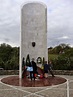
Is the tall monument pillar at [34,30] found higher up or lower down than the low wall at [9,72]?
higher up

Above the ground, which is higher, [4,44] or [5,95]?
[4,44]

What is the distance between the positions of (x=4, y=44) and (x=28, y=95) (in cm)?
2474

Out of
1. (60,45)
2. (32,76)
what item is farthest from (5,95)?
(60,45)

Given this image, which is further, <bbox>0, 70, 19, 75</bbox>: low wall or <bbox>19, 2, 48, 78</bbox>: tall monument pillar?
<bbox>0, 70, 19, 75</bbox>: low wall

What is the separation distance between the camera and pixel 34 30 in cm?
1441

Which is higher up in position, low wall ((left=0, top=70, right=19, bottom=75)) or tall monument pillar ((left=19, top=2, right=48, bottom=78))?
tall monument pillar ((left=19, top=2, right=48, bottom=78))

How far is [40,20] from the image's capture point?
14531 millimetres

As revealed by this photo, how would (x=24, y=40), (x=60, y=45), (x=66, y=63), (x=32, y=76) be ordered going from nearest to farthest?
(x=32, y=76)
(x=24, y=40)
(x=66, y=63)
(x=60, y=45)

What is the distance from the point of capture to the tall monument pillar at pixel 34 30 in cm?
1423

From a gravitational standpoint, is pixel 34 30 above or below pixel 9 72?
above

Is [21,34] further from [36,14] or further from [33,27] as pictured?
[36,14]

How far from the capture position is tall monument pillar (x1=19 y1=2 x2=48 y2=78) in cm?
1423

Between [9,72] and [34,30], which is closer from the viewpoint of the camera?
[34,30]

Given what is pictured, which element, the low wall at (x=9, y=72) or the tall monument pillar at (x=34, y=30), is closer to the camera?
the tall monument pillar at (x=34, y=30)
